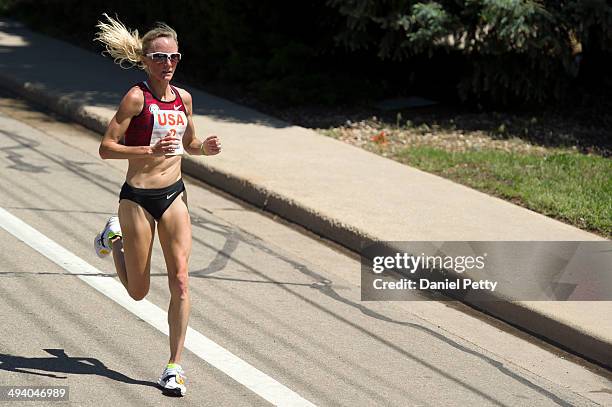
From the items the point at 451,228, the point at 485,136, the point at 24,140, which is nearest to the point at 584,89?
the point at 485,136

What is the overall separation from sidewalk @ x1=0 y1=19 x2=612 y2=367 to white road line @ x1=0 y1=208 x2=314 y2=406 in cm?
215

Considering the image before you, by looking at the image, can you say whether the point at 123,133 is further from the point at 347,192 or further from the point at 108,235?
the point at 347,192

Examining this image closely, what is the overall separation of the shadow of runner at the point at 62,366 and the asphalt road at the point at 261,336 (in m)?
0.01

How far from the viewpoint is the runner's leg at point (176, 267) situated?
5.96m

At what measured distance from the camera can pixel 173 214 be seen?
6.01m

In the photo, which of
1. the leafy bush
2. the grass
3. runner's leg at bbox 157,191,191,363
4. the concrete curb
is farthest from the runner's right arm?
the leafy bush

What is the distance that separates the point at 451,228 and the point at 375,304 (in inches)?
60.9

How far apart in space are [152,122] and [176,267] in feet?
2.58

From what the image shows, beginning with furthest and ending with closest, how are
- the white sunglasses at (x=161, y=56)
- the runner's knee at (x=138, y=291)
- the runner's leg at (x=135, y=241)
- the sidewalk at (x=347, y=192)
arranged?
1. the sidewalk at (x=347, y=192)
2. the runner's knee at (x=138, y=291)
3. the runner's leg at (x=135, y=241)
4. the white sunglasses at (x=161, y=56)

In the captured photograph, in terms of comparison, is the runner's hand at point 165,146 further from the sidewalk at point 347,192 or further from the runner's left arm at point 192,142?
the sidewalk at point 347,192

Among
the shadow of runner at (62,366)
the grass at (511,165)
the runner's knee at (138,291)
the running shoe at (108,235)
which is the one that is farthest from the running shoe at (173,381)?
the grass at (511,165)

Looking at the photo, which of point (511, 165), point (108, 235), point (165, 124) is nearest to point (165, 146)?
point (165, 124)

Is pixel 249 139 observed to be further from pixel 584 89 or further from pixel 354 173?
pixel 584 89

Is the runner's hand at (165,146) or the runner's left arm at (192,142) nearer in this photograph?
the runner's hand at (165,146)
